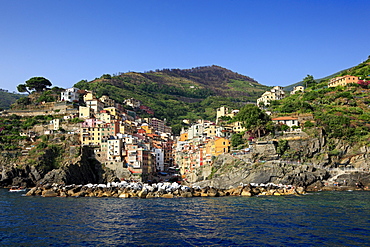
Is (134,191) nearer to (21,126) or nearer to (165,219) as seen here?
(165,219)

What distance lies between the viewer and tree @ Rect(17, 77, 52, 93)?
11406cm

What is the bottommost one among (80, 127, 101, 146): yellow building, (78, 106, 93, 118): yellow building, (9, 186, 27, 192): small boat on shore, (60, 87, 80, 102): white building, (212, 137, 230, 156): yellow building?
(9, 186, 27, 192): small boat on shore

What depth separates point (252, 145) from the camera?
69750mm

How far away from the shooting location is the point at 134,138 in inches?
3332

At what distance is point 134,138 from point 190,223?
55178 mm

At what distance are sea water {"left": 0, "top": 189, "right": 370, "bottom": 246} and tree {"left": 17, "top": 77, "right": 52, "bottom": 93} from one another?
261ft

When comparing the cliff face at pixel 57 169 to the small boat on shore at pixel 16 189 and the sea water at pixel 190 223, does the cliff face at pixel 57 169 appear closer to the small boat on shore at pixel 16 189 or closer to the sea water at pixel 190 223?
the small boat on shore at pixel 16 189

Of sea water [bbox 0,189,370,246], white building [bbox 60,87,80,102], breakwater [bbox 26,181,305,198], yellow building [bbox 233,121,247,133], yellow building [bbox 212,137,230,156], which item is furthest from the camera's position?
white building [bbox 60,87,80,102]

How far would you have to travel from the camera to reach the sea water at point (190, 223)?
81.2ft

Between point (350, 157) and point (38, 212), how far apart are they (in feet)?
181

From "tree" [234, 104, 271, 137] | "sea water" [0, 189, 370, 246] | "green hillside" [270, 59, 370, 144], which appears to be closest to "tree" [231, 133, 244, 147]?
"tree" [234, 104, 271, 137]

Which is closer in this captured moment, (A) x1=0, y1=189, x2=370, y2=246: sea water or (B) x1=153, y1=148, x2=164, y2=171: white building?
(A) x1=0, y1=189, x2=370, y2=246: sea water

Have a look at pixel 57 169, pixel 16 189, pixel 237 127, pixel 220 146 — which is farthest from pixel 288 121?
pixel 16 189

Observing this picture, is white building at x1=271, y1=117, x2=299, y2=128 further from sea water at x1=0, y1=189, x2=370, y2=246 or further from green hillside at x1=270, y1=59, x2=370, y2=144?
sea water at x1=0, y1=189, x2=370, y2=246
